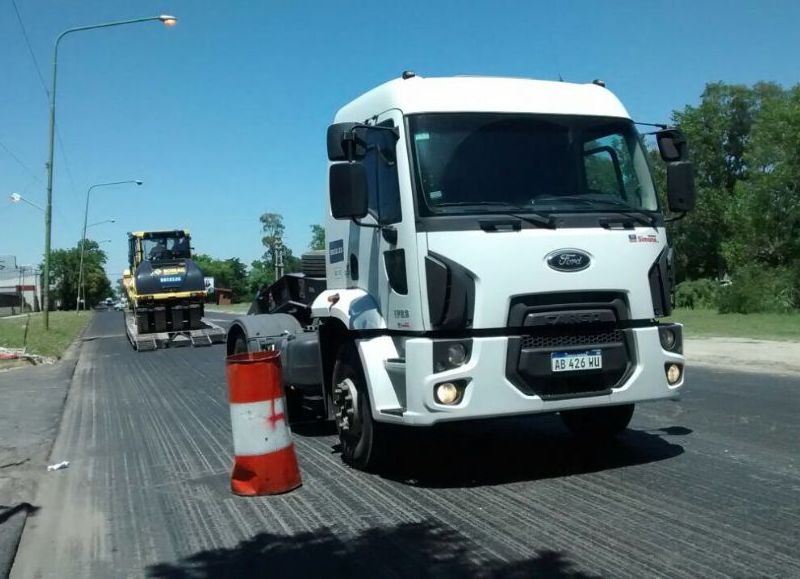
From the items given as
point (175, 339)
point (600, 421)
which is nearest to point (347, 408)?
point (600, 421)

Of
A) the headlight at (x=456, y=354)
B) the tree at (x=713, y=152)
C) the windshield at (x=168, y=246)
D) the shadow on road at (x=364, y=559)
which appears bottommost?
the shadow on road at (x=364, y=559)

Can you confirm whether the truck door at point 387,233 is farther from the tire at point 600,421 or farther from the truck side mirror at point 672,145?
the truck side mirror at point 672,145

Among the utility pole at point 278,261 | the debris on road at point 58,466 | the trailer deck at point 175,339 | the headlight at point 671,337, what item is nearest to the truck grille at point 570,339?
the headlight at point 671,337

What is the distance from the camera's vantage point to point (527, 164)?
6191 mm

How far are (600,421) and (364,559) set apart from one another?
349 cm

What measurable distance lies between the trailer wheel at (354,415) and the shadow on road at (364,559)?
4.45 ft

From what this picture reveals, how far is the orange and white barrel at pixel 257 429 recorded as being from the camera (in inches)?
238

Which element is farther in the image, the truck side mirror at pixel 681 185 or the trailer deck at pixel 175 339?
the trailer deck at pixel 175 339

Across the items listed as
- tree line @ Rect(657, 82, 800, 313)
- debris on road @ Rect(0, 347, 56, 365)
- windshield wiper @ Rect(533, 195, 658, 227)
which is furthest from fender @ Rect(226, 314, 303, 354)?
tree line @ Rect(657, 82, 800, 313)

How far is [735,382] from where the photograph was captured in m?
11.7

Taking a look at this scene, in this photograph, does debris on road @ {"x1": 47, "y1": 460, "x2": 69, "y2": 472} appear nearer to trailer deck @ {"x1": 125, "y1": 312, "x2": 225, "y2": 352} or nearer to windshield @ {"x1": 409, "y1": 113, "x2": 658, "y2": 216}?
windshield @ {"x1": 409, "y1": 113, "x2": 658, "y2": 216}

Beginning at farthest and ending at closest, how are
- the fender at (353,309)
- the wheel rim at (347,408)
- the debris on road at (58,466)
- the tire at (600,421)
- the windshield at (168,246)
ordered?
1. the windshield at (168,246)
2. the debris on road at (58,466)
3. the tire at (600,421)
4. the wheel rim at (347,408)
5. the fender at (353,309)

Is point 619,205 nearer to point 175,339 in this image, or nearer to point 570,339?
point 570,339

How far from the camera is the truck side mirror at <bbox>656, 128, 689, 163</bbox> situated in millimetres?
6654
